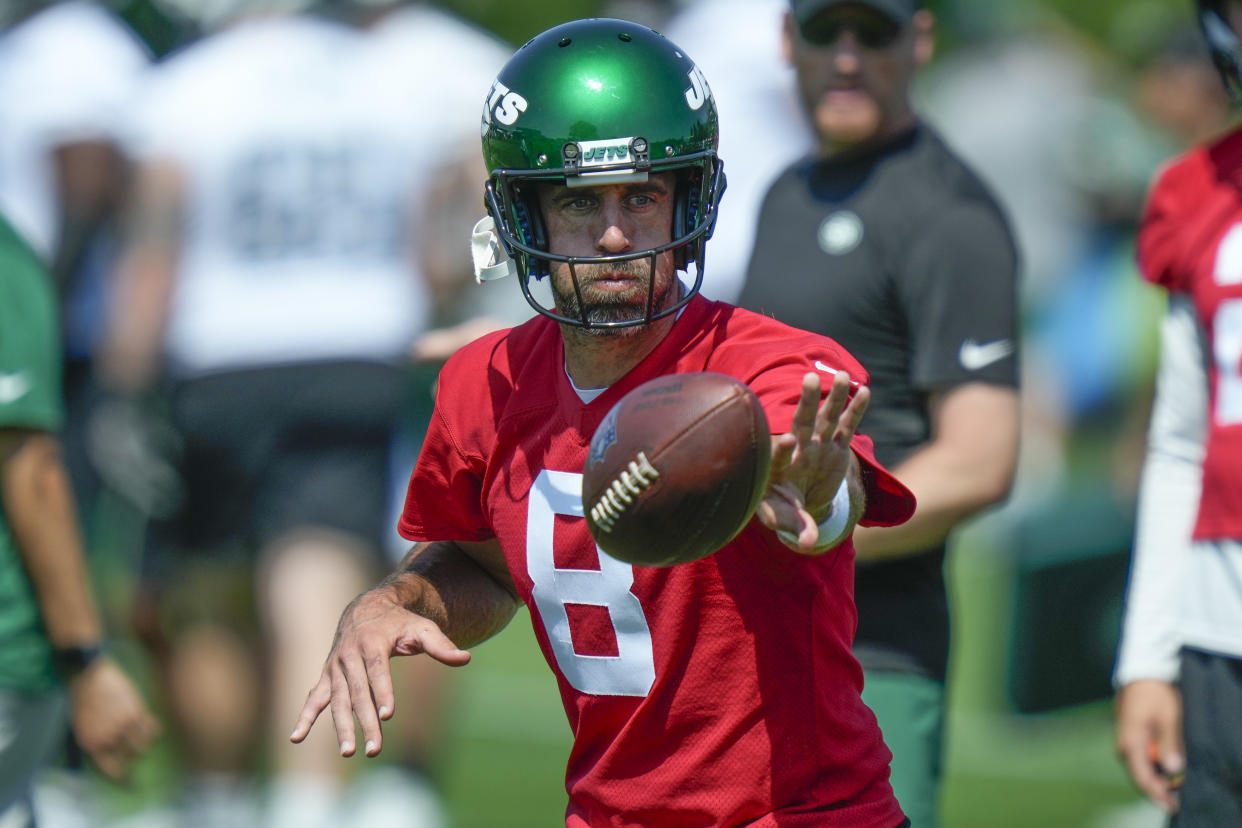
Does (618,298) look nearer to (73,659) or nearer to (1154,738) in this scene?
(1154,738)

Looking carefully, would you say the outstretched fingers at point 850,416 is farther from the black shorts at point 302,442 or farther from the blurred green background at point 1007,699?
the blurred green background at point 1007,699

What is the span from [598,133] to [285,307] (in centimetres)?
293

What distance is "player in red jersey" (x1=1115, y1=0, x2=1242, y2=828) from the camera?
3477 mm

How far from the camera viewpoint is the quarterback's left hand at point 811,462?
235 centimetres

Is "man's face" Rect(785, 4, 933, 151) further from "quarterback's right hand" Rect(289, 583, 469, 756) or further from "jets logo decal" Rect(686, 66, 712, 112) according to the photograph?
"quarterback's right hand" Rect(289, 583, 469, 756)

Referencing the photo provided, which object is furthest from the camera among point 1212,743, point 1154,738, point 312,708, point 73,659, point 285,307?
point 285,307

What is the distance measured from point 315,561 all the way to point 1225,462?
9.51ft

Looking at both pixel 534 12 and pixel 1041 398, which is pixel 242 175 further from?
pixel 534 12

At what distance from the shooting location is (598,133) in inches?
112

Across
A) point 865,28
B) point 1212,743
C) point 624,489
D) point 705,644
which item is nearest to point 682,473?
point 624,489

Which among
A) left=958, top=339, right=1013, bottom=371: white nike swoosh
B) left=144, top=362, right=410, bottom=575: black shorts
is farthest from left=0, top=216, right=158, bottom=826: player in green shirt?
left=958, top=339, right=1013, bottom=371: white nike swoosh

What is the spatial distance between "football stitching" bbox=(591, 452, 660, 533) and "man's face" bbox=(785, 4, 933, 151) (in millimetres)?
1888

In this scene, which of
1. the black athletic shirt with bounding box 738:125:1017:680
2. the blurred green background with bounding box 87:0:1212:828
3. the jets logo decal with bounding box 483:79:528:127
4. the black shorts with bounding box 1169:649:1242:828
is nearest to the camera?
the jets logo decal with bounding box 483:79:528:127

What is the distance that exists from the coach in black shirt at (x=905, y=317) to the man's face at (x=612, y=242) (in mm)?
1045
